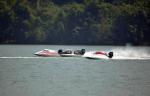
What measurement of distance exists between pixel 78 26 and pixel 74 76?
128704 millimetres

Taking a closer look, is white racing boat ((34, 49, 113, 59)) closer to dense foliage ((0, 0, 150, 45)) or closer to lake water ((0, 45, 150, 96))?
lake water ((0, 45, 150, 96))

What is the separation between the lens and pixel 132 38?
184750mm

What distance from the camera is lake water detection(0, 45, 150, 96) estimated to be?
52.2 meters

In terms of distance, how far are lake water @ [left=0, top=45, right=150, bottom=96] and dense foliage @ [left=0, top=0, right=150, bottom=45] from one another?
9174 centimetres

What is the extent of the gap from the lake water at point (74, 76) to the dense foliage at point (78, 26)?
91.7 m

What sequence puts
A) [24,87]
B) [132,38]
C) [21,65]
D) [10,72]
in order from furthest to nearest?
[132,38]
[21,65]
[10,72]
[24,87]

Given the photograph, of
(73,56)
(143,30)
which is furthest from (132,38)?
(73,56)

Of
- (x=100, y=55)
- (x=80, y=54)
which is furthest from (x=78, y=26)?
(x=100, y=55)

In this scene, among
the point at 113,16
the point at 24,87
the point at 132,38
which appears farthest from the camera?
the point at 113,16

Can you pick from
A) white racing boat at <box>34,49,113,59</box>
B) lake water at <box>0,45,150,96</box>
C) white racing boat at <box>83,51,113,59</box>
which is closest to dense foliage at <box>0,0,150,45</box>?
white racing boat at <box>34,49,113,59</box>

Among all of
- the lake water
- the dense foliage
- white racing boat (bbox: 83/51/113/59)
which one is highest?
the dense foliage

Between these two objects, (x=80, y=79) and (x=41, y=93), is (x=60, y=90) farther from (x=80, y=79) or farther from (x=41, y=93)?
(x=80, y=79)

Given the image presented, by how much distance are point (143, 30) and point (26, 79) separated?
129 m

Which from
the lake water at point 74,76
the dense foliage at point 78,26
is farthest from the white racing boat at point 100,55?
the dense foliage at point 78,26
